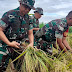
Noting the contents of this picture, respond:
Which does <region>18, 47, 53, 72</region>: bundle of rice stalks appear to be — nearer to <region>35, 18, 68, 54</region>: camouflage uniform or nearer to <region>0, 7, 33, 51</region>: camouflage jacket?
<region>0, 7, 33, 51</region>: camouflage jacket

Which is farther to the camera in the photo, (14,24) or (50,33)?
(50,33)

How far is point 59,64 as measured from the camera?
169cm

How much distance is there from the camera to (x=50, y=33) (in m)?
2.47

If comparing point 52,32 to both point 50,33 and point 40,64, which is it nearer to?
point 50,33

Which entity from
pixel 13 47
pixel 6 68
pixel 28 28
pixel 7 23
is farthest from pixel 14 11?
pixel 6 68

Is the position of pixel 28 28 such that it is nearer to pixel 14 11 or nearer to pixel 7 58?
pixel 14 11

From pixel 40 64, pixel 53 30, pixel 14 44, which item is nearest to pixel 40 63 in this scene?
pixel 40 64

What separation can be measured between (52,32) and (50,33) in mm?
52

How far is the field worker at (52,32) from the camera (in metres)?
2.30

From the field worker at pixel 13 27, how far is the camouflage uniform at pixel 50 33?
16.6 inches

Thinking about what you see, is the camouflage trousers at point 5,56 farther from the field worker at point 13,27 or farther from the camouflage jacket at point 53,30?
the camouflage jacket at point 53,30

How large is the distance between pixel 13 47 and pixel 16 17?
0.51 meters

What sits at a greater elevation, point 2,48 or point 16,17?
point 16,17

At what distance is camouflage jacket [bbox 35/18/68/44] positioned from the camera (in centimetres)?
230
